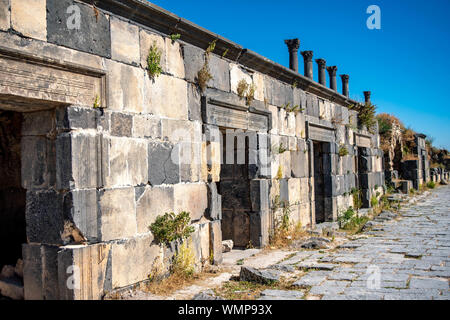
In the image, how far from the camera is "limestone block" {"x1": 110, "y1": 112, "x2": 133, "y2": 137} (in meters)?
5.02

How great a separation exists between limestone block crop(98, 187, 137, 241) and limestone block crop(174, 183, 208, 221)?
0.88m

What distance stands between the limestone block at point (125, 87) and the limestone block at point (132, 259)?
1.65 meters

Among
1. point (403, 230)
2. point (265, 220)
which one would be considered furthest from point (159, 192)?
point (403, 230)

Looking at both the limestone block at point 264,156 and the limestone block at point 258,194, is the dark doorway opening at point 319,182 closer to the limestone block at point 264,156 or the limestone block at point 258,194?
the limestone block at point 264,156

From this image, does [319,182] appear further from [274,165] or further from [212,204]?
[212,204]

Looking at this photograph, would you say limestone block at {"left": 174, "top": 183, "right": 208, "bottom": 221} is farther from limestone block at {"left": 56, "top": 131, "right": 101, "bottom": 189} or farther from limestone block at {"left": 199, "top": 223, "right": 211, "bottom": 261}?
limestone block at {"left": 56, "top": 131, "right": 101, "bottom": 189}

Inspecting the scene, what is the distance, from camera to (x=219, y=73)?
715 cm

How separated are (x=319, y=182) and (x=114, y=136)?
8.06 meters

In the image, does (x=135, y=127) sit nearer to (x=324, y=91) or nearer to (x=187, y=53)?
(x=187, y=53)

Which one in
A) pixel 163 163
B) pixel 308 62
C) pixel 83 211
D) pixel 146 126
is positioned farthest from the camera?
pixel 308 62

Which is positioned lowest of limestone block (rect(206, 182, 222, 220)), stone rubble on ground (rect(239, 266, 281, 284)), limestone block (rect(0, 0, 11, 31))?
stone rubble on ground (rect(239, 266, 281, 284))

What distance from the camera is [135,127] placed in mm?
5324

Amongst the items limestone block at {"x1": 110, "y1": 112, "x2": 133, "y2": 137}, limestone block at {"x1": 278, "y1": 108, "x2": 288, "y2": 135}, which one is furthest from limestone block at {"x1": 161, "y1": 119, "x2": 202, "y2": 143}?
limestone block at {"x1": 278, "y1": 108, "x2": 288, "y2": 135}

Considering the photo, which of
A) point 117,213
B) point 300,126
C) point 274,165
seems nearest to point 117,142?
point 117,213
